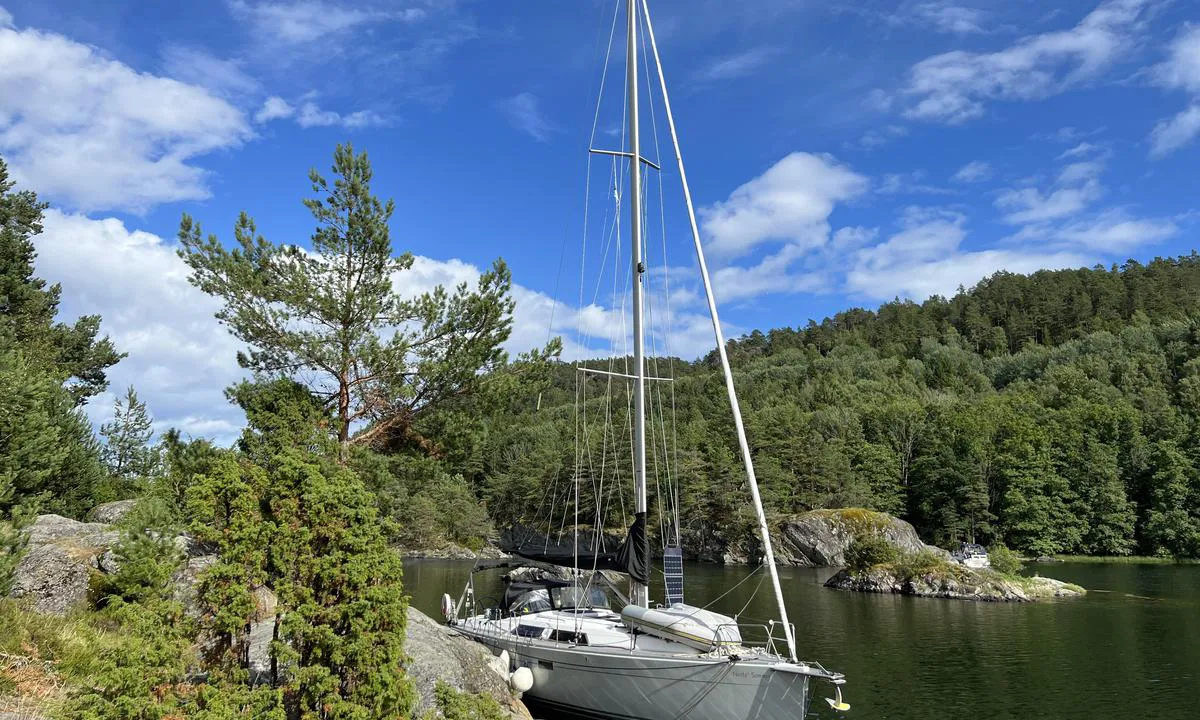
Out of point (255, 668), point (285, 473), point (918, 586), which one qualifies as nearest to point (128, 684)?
A: point (285, 473)

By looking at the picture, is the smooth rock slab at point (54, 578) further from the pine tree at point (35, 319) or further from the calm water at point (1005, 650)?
the calm water at point (1005, 650)

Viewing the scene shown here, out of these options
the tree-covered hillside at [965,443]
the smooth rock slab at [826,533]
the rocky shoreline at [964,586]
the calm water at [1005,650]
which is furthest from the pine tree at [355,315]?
the smooth rock slab at [826,533]

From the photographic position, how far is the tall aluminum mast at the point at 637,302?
18.0 m

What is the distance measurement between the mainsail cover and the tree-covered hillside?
356 centimetres

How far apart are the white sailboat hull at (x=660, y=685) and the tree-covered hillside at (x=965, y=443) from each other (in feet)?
26.0

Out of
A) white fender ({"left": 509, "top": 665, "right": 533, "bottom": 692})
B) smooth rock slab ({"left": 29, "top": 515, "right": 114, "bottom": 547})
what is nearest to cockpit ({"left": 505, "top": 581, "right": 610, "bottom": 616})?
white fender ({"left": 509, "top": 665, "right": 533, "bottom": 692})

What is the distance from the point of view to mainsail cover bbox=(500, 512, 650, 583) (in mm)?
17797

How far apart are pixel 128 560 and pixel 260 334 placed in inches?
429

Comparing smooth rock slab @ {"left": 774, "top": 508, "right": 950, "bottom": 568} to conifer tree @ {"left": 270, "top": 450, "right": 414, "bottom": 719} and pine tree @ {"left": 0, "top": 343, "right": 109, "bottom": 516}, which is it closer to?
pine tree @ {"left": 0, "top": 343, "right": 109, "bottom": 516}

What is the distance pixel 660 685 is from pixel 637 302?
32.0 feet

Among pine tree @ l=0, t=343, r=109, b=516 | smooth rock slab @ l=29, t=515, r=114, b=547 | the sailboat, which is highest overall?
pine tree @ l=0, t=343, r=109, b=516

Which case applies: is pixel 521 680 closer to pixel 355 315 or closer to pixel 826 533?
pixel 355 315

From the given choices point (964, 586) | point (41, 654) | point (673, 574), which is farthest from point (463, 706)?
point (964, 586)

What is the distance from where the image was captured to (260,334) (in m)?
20.4
